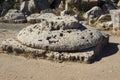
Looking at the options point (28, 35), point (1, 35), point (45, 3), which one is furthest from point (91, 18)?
point (28, 35)

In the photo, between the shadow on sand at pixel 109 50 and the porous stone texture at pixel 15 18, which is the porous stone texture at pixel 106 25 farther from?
the porous stone texture at pixel 15 18

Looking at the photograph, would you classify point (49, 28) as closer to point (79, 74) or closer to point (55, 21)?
point (55, 21)

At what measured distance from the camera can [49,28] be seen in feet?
29.8

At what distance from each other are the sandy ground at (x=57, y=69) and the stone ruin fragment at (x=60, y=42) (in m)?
0.23

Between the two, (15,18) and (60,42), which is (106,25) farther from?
(60,42)

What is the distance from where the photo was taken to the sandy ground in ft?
24.1

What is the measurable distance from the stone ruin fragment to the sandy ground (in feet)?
0.74

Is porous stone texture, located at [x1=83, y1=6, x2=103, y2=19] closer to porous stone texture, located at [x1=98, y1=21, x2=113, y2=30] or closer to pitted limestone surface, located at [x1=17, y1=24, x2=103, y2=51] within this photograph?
porous stone texture, located at [x1=98, y1=21, x2=113, y2=30]

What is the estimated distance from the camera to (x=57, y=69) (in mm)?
7848

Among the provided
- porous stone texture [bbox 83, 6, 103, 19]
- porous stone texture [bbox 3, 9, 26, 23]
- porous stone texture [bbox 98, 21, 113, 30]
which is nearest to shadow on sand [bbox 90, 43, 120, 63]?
porous stone texture [bbox 98, 21, 113, 30]

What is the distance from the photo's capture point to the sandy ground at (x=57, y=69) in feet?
24.1

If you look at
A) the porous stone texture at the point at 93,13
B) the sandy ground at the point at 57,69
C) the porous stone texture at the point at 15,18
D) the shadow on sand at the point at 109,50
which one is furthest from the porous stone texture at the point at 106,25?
the sandy ground at the point at 57,69

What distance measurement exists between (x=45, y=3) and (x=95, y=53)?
30.3ft

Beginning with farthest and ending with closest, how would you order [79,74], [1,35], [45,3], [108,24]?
[45,3]
[108,24]
[1,35]
[79,74]
